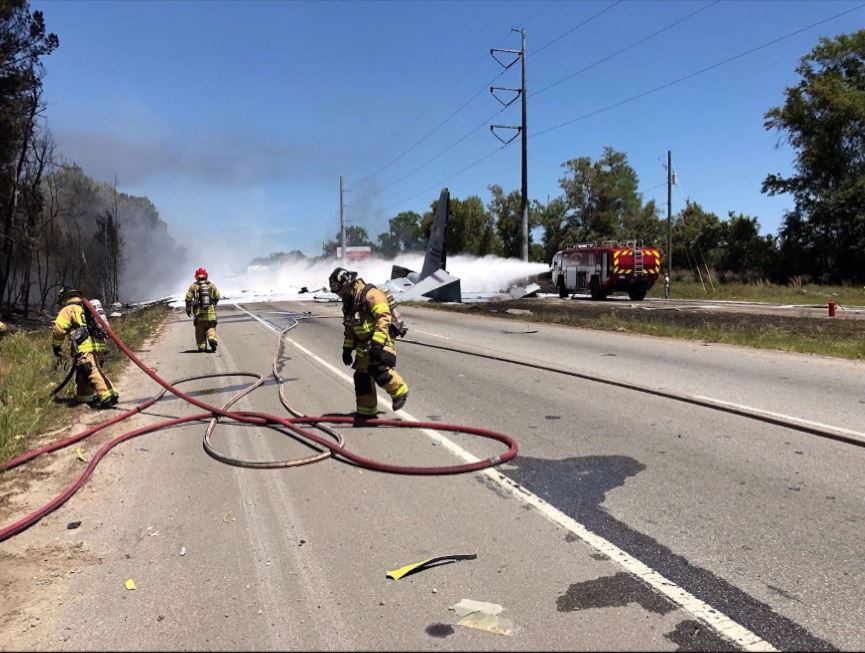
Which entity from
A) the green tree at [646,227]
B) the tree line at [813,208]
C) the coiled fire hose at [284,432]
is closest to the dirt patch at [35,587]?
the coiled fire hose at [284,432]

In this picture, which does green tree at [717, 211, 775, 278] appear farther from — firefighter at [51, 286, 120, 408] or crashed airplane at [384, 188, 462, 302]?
firefighter at [51, 286, 120, 408]

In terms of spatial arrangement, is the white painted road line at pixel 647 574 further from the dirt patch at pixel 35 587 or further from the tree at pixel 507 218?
the tree at pixel 507 218

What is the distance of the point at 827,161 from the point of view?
4416 cm

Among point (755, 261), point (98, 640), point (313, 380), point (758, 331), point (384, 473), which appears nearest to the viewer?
point (98, 640)

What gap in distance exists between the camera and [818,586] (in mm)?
3219

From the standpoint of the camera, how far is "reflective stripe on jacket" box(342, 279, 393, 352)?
673 centimetres

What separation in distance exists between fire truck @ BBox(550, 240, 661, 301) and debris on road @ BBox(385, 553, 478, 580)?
3036 centimetres

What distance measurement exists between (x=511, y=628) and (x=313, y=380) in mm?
7663

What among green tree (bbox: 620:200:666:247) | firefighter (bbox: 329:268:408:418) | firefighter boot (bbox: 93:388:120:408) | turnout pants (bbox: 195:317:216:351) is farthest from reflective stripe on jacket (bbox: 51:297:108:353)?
green tree (bbox: 620:200:666:247)

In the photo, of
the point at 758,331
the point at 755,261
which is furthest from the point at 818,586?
the point at 755,261

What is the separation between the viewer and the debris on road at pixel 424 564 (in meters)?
3.45

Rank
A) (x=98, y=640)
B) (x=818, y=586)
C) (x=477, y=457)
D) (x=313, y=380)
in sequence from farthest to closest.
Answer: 1. (x=313, y=380)
2. (x=477, y=457)
3. (x=818, y=586)
4. (x=98, y=640)

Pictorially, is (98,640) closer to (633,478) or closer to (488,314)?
(633,478)

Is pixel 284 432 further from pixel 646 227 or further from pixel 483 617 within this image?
pixel 646 227
